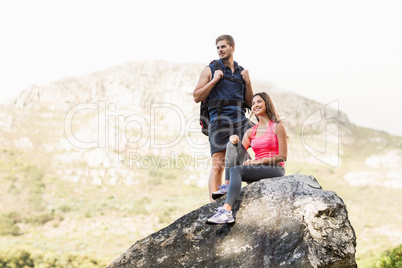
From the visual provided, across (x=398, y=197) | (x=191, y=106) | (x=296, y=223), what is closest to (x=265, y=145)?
(x=296, y=223)

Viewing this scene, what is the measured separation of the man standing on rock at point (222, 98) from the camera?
19.5ft

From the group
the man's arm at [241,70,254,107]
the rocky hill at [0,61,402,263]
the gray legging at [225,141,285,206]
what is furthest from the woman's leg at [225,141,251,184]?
the rocky hill at [0,61,402,263]

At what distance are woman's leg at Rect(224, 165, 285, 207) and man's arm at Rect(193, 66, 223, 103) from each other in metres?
1.61

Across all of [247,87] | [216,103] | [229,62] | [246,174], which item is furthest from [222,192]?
[229,62]

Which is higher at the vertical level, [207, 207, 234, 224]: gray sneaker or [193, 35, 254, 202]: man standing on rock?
[193, 35, 254, 202]: man standing on rock

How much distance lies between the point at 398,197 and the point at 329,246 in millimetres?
117794

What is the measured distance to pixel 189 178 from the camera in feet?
376

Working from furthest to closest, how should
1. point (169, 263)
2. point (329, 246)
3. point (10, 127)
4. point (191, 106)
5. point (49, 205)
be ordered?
1. point (191, 106)
2. point (10, 127)
3. point (49, 205)
4. point (169, 263)
5. point (329, 246)

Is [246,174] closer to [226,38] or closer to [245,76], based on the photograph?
[245,76]

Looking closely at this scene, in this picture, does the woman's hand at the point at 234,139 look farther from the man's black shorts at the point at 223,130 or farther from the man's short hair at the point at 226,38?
the man's short hair at the point at 226,38

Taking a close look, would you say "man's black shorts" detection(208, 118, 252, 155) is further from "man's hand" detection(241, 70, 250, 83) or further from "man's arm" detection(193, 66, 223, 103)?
"man's hand" detection(241, 70, 250, 83)

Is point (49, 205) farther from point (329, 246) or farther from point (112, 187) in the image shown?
point (329, 246)

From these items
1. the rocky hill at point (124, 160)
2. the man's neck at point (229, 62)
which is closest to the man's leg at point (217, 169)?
the man's neck at point (229, 62)

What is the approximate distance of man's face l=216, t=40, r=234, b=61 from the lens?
5.96 m
